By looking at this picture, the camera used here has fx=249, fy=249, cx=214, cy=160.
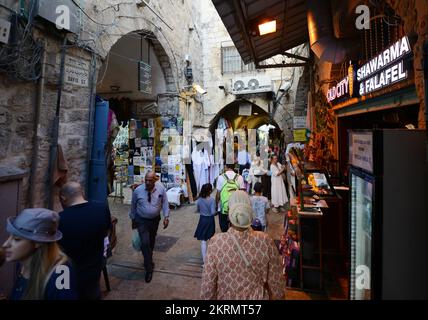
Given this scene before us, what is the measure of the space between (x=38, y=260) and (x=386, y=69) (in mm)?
3631

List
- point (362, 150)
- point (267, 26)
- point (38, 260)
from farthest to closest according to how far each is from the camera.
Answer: point (267, 26) → point (362, 150) → point (38, 260)

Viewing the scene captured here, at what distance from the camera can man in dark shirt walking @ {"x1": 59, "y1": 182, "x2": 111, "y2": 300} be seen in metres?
2.32

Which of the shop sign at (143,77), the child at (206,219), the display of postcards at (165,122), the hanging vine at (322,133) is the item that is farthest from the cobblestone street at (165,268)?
the shop sign at (143,77)

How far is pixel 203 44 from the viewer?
38.3ft

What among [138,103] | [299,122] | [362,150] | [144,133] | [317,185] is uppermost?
[138,103]

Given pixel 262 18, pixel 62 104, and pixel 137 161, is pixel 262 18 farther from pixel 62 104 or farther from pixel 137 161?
pixel 137 161

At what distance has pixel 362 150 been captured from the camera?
6.82 ft

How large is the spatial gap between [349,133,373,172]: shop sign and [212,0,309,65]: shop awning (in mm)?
2854

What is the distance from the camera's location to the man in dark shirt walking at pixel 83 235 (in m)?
2.32

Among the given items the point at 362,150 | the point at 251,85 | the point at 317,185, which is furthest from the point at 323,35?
the point at 251,85

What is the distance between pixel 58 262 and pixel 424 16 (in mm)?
3455

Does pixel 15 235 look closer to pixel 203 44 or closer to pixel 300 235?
pixel 300 235

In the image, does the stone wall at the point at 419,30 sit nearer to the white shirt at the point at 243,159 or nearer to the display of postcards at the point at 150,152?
the display of postcards at the point at 150,152
